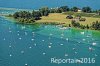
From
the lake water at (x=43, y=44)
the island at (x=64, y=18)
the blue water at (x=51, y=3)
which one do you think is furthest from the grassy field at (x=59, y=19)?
the blue water at (x=51, y=3)

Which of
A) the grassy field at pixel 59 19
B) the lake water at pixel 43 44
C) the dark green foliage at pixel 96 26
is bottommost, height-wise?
the lake water at pixel 43 44

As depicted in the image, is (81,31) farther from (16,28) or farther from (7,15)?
(7,15)

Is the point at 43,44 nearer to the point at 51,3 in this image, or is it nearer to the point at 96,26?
the point at 96,26


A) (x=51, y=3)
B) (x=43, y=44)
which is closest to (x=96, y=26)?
(x=43, y=44)

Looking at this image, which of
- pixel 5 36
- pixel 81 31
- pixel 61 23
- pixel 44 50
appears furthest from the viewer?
pixel 61 23

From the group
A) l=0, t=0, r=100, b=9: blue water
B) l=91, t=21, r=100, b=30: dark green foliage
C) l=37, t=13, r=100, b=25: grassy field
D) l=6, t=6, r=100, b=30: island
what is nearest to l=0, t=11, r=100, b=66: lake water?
l=91, t=21, r=100, b=30: dark green foliage

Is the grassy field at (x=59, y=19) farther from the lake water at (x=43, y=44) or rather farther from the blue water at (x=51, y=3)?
the blue water at (x=51, y=3)

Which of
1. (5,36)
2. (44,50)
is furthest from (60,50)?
(5,36)

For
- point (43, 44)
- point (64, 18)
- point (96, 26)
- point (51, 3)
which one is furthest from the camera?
point (51, 3)
